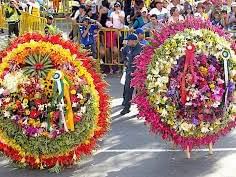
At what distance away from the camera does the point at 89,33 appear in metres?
15.3

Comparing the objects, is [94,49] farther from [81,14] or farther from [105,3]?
[105,3]

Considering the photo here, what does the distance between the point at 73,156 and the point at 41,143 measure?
493mm

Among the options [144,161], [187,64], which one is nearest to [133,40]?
[187,64]

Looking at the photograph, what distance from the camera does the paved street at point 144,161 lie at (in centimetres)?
818

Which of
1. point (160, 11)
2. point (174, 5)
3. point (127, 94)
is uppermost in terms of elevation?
point (174, 5)

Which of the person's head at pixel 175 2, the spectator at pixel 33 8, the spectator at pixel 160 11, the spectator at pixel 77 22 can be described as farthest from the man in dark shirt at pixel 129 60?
the spectator at pixel 33 8

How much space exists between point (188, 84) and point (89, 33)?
7.30 metres

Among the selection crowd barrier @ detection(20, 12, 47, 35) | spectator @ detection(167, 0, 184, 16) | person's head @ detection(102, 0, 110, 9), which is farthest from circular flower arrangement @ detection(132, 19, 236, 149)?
crowd barrier @ detection(20, 12, 47, 35)

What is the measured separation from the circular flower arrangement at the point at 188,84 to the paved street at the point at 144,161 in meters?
0.37

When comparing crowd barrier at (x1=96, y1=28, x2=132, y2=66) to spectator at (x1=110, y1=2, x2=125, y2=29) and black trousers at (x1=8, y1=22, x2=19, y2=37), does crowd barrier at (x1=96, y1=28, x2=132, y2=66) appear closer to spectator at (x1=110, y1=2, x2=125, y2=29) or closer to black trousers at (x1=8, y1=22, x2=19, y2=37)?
spectator at (x1=110, y1=2, x2=125, y2=29)

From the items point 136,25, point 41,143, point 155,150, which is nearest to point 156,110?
point 155,150

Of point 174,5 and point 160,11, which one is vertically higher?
point 174,5

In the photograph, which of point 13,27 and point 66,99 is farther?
point 13,27

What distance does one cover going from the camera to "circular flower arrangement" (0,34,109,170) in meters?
8.05
